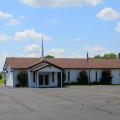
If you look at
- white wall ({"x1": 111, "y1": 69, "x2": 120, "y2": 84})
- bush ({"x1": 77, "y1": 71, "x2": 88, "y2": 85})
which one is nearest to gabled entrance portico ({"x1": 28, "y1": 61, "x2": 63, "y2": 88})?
bush ({"x1": 77, "y1": 71, "x2": 88, "y2": 85})

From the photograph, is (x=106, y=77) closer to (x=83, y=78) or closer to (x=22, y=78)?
(x=83, y=78)

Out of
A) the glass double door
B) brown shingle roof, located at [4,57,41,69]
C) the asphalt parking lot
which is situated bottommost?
the asphalt parking lot

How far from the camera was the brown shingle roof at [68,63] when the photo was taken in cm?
6488

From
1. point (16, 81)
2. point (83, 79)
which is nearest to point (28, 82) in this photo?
point (16, 81)

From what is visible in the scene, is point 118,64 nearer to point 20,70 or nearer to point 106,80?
point 106,80

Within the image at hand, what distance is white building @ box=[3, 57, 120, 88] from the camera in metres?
61.4

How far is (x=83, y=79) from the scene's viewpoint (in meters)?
67.2

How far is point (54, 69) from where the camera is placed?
61.2 m

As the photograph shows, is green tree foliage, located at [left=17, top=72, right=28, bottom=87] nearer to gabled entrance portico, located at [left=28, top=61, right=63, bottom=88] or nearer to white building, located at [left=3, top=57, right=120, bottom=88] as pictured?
white building, located at [left=3, top=57, right=120, bottom=88]

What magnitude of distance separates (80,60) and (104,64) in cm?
443

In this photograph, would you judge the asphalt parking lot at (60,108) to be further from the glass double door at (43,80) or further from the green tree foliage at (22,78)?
the green tree foliage at (22,78)

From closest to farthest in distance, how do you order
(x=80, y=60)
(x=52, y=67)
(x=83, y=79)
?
(x=52, y=67), (x=83, y=79), (x=80, y=60)

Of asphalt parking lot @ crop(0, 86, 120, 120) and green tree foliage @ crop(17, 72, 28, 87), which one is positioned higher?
green tree foliage @ crop(17, 72, 28, 87)

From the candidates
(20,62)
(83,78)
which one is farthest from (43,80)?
(83,78)
